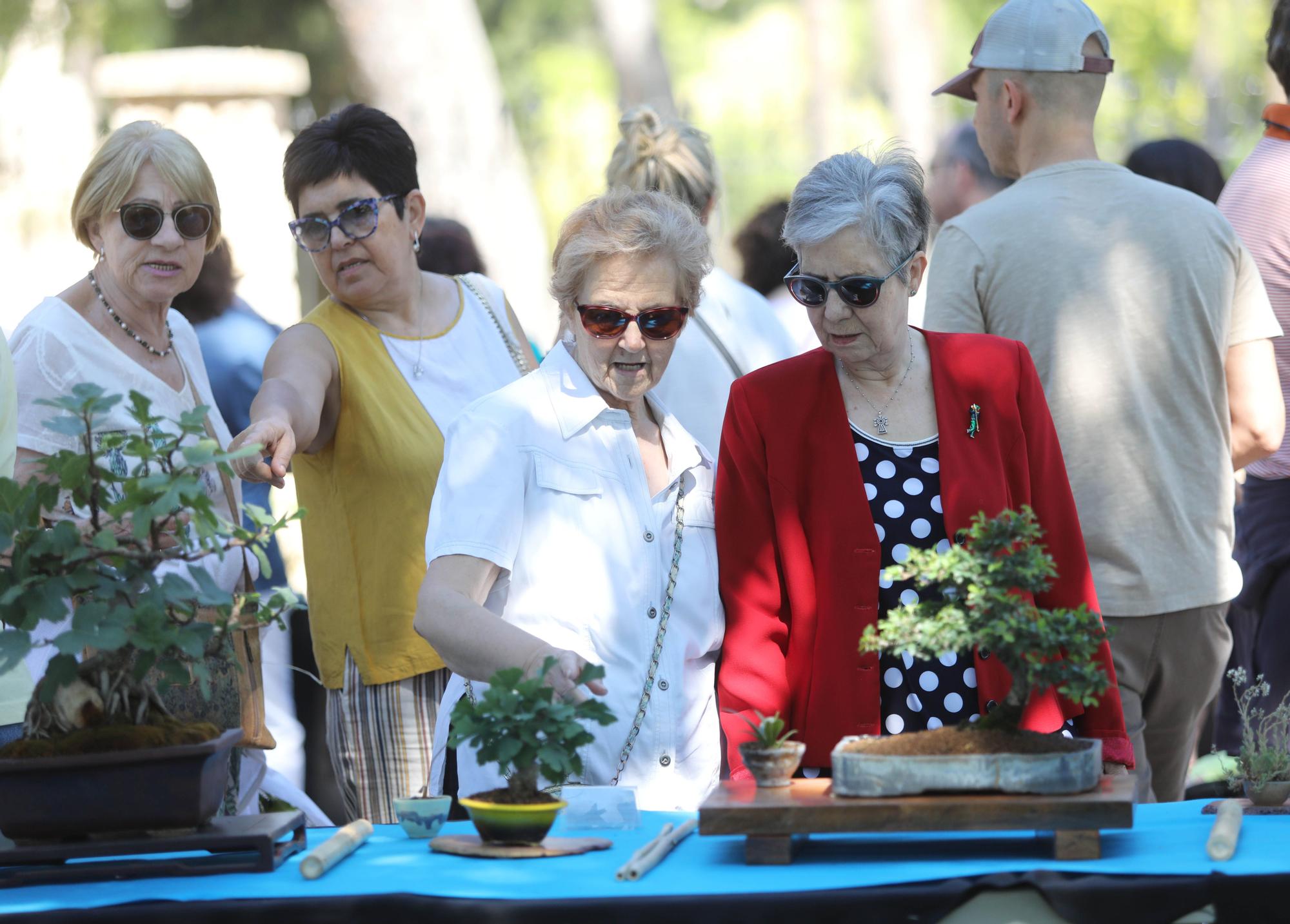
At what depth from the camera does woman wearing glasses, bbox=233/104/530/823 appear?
368 centimetres

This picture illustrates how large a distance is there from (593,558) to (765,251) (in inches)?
117

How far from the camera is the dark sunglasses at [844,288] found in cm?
294

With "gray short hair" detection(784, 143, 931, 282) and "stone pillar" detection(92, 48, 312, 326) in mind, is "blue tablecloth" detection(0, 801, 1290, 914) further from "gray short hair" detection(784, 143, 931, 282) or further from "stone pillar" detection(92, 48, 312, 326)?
"stone pillar" detection(92, 48, 312, 326)

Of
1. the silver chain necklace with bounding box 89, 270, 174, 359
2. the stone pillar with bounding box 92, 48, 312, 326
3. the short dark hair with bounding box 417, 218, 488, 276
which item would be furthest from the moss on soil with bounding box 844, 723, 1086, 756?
the stone pillar with bounding box 92, 48, 312, 326

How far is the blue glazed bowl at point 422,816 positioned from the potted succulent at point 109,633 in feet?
1.08

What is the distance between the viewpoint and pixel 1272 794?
2688mm

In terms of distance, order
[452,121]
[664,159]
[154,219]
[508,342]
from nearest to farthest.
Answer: [154,219]
[508,342]
[664,159]
[452,121]

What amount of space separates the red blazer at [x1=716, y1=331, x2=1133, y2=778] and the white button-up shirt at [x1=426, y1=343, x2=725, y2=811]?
11 centimetres

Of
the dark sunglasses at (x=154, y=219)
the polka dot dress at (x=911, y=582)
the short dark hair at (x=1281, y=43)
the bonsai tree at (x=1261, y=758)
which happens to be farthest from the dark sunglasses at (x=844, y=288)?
the short dark hair at (x=1281, y=43)

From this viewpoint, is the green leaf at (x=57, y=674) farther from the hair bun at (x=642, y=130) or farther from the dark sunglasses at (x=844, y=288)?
the hair bun at (x=642, y=130)

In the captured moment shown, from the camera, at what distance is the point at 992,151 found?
13.1 ft

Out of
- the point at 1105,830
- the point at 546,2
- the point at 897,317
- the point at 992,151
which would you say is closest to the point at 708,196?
the point at 992,151

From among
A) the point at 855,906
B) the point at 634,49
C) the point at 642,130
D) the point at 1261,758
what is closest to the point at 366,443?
the point at 642,130

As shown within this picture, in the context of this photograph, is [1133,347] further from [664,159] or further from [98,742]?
[98,742]
